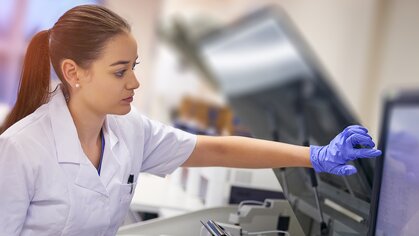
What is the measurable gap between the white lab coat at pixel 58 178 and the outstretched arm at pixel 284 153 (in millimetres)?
198

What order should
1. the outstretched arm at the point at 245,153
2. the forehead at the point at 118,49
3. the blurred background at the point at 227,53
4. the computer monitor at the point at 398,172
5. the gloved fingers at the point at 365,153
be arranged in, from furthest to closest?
the blurred background at the point at 227,53 < the outstretched arm at the point at 245,153 < the forehead at the point at 118,49 < the gloved fingers at the point at 365,153 < the computer monitor at the point at 398,172

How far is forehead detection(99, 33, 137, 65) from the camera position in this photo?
109 centimetres

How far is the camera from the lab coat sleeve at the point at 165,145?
134 cm

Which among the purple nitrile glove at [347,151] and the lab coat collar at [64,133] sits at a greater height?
the purple nitrile glove at [347,151]

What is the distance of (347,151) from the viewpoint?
3.39 feet

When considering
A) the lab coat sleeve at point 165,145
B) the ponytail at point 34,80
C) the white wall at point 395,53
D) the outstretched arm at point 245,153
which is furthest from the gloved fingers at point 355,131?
the white wall at point 395,53

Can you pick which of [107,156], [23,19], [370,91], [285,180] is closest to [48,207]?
[107,156]

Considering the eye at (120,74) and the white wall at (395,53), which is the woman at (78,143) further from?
the white wall at (395,53)

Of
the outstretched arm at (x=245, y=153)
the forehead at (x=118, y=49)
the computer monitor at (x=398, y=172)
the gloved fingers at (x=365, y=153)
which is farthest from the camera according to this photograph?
the outstretched arm at (x=245, y=153)

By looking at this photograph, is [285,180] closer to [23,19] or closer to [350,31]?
[350,31]

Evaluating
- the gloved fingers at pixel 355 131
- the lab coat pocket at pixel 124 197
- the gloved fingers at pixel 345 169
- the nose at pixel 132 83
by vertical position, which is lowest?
the lab coat pocket at pixel 124 197

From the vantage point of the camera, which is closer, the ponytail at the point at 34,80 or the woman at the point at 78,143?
the woman at the point at 78,143

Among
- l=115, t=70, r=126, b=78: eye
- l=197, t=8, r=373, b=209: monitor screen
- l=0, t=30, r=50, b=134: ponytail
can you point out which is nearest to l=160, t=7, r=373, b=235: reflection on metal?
Result: l=197, t=8, r=373, b=209: monitor screen

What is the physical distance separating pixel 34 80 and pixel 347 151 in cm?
69
